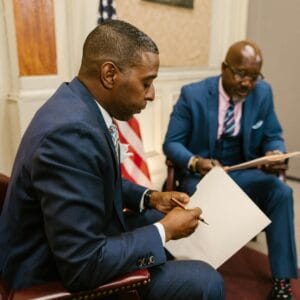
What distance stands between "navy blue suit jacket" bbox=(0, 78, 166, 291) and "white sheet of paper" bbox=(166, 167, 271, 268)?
0.52 metres

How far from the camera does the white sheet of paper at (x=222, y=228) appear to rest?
1.45 metres

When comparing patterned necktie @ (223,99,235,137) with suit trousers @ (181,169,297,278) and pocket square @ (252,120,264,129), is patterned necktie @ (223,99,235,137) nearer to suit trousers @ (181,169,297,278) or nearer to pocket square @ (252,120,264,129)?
pocket square @ (252,120,264,129)

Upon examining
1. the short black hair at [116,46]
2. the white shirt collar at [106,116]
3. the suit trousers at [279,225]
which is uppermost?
the short black hair at [116,46]

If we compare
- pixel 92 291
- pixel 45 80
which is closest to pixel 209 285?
pixel 92 291

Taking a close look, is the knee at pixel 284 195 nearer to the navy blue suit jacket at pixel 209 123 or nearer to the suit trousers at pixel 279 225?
the suit trousers at pixel 279 225

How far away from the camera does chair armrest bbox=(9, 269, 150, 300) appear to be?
0.86 meters

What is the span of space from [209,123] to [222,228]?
0.68 metres

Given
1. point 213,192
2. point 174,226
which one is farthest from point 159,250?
point 213,192

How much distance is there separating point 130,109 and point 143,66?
0.13 metres

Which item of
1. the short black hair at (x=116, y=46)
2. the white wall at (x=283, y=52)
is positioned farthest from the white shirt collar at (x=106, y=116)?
the white wall at (x=283, y=52)

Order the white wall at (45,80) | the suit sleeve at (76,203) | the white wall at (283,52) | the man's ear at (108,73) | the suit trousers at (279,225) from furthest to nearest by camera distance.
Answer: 1. the white wall at (283,52)
2. the white wall at (45,80)
3. the suit trousers at (279,225)
4. the man's ear at (108,73)
5. the suit sleeve at (76,203)

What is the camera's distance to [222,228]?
1486 mm

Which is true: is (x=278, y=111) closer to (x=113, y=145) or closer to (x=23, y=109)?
(x=23, y=109)

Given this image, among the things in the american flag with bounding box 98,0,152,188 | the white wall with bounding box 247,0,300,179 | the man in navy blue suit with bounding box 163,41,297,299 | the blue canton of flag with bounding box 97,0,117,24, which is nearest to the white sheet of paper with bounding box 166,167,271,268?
the man in navy blue suit with bounding box 163,41,297,299
